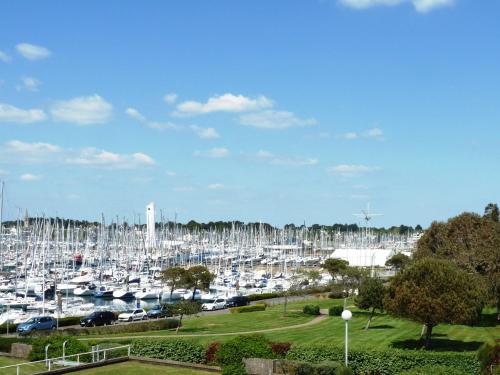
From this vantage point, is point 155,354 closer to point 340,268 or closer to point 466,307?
point 466,307

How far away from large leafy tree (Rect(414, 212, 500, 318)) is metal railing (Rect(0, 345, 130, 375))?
92.9 feet

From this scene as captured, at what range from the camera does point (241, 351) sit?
29656 mm

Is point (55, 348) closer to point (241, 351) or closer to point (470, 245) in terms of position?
point (241, 351)

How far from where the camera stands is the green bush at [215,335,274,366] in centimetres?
2953

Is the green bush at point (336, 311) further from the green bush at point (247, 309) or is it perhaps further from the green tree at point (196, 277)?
the green tree at point (196, 277)

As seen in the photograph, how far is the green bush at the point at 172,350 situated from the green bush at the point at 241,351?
5.28ft

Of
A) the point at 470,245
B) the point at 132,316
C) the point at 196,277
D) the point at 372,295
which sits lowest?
the point at 132,316

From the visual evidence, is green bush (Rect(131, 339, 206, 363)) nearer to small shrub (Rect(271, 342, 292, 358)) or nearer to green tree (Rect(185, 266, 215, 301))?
small shrub (Rect(271, 342, 292, 358))

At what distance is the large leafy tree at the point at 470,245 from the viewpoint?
162 feet

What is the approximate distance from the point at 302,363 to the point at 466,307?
13.4 metres

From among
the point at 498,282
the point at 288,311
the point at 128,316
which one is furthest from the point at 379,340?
the point at 128,316

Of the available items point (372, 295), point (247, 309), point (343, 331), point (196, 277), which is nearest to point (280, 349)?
point (343, 331)

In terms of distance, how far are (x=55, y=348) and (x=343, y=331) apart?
75.5 ft

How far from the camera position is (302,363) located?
27281 millimetres
